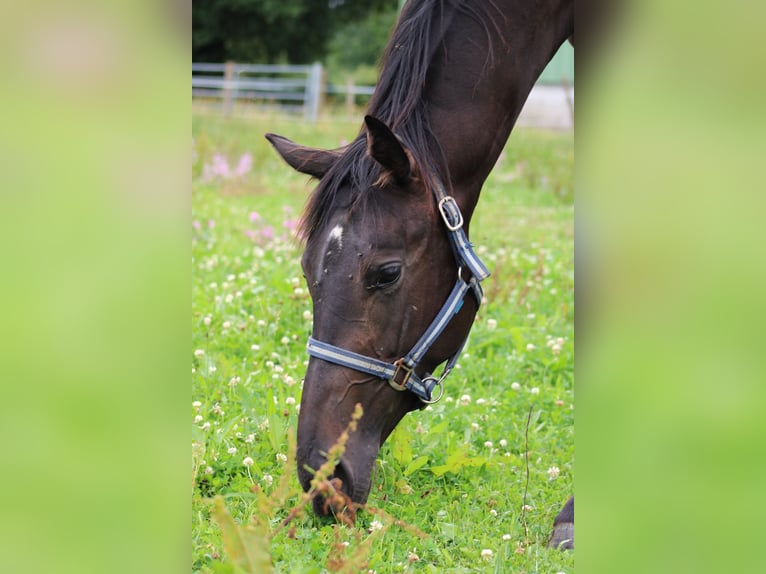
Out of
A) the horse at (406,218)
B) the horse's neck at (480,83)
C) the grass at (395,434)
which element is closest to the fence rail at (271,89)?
the grass at (395,434)

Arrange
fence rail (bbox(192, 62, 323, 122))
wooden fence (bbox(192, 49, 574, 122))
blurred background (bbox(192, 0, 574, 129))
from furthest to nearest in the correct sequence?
blurred background (bbox(192, 0, 574, 129))
fence rail (bbox(192, 62, 323, 122))
wooden fence (bbox(192, 49, 574, 122))

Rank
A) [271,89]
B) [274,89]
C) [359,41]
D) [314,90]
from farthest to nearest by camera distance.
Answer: [359,41], [274,89], [271,89], [314,90]

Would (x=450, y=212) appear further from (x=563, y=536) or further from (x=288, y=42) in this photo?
(x=288, y=42)

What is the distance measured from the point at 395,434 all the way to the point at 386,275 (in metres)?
0.82

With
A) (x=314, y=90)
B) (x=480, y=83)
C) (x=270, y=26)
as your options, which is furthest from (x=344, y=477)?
(x=270, y=26)

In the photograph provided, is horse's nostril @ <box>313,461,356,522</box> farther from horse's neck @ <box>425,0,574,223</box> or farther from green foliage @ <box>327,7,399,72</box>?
green foliage @ <box>327,7,399,72</box>

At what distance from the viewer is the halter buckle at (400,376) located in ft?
7.62

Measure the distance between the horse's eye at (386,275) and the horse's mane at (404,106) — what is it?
8.6 inches

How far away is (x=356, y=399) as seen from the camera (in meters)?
2.27

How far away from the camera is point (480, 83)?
2551 millimetres

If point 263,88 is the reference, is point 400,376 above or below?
below

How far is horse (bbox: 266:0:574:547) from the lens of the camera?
225 cm

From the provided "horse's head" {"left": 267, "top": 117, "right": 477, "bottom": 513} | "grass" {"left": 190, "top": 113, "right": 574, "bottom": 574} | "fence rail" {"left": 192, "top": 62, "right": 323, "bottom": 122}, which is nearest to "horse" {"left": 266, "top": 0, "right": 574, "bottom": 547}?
"horse's head" {"left": 267, "top": 117, "right": 477, "bottom": 513}
